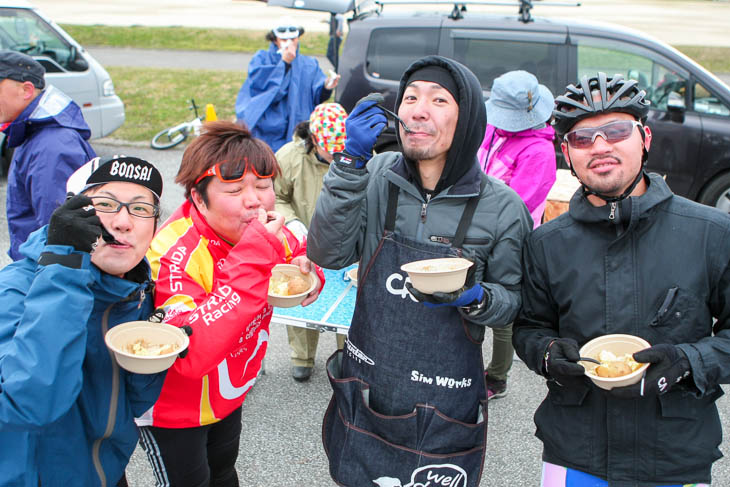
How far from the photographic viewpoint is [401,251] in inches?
86.4

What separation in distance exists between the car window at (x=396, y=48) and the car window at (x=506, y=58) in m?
0.31

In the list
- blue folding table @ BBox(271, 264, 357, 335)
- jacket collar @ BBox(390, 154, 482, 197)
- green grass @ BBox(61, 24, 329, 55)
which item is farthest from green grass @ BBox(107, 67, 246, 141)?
jacket collar @ BBox(390, 154, 482, 197)

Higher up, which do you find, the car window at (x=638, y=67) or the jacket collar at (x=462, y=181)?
the car window at (x=638, y=67)

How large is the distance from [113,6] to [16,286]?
2639 cm

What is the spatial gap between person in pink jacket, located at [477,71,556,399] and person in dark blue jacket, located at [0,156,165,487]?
8.56 ft

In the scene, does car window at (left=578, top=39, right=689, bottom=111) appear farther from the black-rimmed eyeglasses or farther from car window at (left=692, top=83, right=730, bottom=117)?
the black-rimmed eyeglasses

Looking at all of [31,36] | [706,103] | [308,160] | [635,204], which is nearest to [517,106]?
[308,160]

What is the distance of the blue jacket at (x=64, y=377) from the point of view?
5.34 ft

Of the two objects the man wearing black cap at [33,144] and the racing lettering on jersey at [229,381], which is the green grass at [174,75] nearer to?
the man wearing black cap at [33,144]

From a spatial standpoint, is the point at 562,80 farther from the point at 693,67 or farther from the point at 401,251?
the point at 401,251

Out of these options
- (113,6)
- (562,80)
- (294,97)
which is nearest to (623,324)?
(294,97)

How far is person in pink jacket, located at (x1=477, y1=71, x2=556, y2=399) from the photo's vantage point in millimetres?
4023

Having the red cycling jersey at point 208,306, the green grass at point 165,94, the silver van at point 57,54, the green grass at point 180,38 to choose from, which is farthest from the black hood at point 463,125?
the green grass at point 180,38

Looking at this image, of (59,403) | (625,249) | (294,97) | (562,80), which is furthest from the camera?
(562,80)
